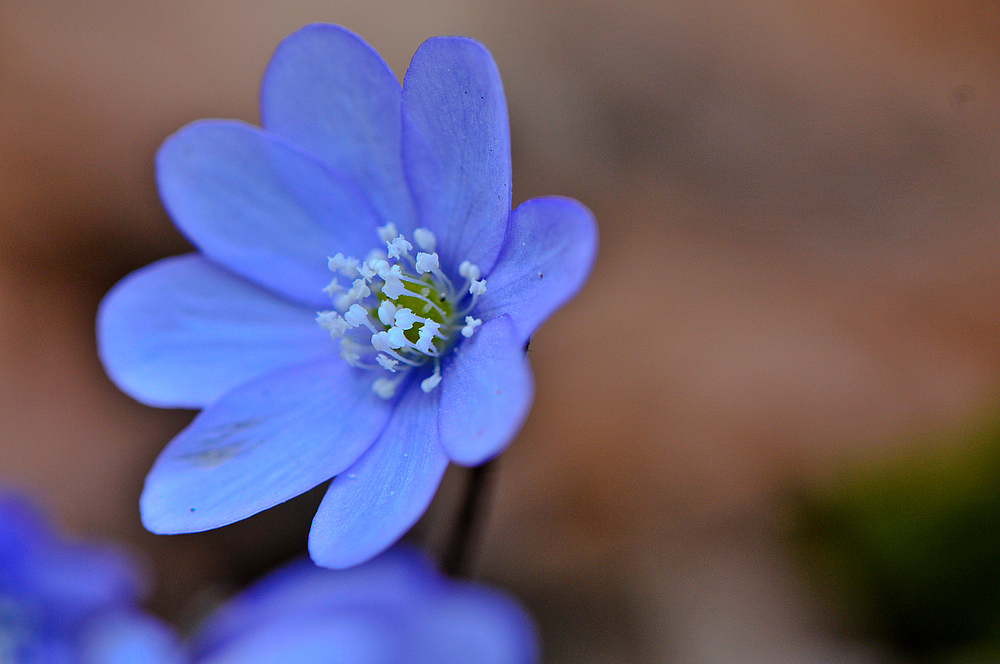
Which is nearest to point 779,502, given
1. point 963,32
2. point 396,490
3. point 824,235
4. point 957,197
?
point 824,235

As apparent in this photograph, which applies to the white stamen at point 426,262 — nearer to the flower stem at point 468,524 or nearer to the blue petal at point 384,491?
the blue petal at point 384,491

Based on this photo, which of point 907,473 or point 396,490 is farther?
point 907,473

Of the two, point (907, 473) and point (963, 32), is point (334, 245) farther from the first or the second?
point (963, 32)

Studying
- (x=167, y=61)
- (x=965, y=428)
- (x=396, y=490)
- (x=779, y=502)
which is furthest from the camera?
(x=167, y=61)

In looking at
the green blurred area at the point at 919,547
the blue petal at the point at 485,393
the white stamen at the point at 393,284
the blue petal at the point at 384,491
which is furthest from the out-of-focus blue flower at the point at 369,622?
the green blurred area at the point at 919,547

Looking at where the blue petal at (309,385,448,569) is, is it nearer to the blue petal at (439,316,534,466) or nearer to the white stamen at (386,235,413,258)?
the blue petal at (439,316,534,466)

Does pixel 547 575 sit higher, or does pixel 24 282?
pixel 24 282
